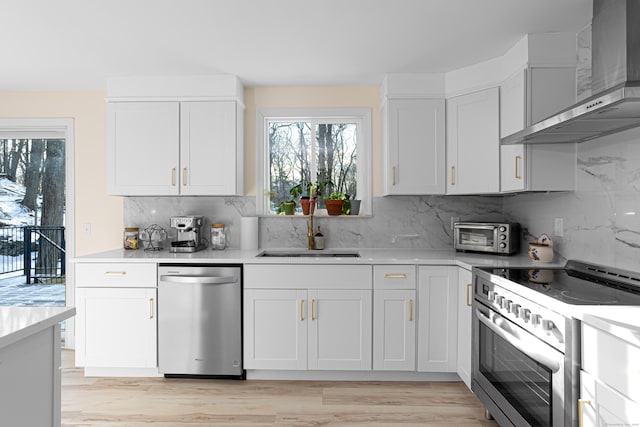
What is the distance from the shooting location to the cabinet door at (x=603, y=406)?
126cm

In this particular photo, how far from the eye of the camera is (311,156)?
12.0 ft

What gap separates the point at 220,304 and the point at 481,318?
5.68 ft

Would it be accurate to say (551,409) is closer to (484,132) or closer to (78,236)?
(484,132)

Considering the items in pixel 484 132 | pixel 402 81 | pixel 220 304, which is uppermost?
pixel 402 81

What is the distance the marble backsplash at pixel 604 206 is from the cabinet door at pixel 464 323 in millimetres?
652

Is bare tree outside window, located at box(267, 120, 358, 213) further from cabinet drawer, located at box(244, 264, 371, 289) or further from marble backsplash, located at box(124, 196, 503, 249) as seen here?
cabinet drawer, located at box(244, 264, 371, 289)

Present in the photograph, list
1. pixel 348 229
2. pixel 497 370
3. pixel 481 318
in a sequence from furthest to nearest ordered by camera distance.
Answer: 1. pixel 348 229
2. pixel 481 318
3. pixel 497 370

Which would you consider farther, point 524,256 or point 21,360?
point 524,256

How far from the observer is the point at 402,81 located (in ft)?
10.6

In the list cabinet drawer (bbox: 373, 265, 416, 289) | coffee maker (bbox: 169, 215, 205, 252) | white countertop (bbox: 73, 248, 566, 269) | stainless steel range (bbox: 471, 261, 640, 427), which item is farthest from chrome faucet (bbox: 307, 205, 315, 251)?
stainless steel range (bbox: 471, 261, 640, 427)

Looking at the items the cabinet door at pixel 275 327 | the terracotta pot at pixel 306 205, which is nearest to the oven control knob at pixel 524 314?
the cabinet door at pixel 275 327

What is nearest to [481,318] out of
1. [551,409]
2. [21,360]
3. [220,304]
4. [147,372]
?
[551,409]

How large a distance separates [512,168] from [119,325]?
2967 millimetres

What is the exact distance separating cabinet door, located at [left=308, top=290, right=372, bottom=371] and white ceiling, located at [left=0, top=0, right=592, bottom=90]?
66.9 inches
